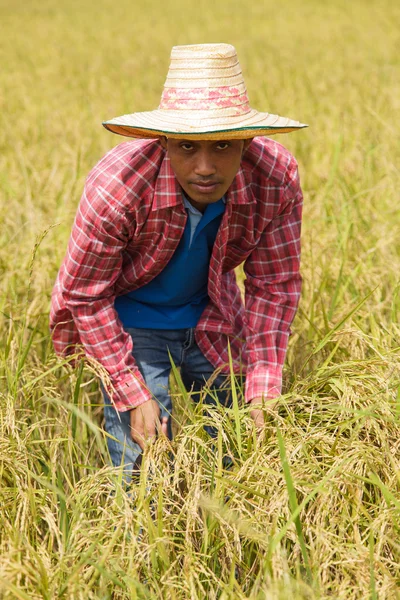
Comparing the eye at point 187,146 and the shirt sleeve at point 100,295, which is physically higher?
the eye at point 187,146

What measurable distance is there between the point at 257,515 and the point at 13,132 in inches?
136

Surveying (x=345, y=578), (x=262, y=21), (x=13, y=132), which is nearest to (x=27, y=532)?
(x=345, y=578)

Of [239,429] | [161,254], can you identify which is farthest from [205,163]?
[239,429]

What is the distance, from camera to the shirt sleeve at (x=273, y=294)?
195cm

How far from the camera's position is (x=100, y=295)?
187 cm

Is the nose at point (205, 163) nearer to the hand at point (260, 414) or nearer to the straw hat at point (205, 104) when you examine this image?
the straw hat at point (205, 104)

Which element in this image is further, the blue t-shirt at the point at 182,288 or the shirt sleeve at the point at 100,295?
the blue t-shirt at the point at 182,288

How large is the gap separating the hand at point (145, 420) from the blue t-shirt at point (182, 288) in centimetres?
26

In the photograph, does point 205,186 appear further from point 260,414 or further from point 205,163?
point 260,414

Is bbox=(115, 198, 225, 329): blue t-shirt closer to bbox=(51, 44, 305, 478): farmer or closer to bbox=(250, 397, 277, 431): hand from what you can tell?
bbox=(51, 44, 305, 478): farmer

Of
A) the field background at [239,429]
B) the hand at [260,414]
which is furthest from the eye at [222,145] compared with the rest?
the hand at [260,414]

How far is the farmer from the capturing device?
169 centimetres

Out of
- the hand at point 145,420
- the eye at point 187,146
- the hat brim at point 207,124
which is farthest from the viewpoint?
the hand at point 145,420

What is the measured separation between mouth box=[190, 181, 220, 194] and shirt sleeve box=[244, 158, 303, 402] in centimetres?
26
